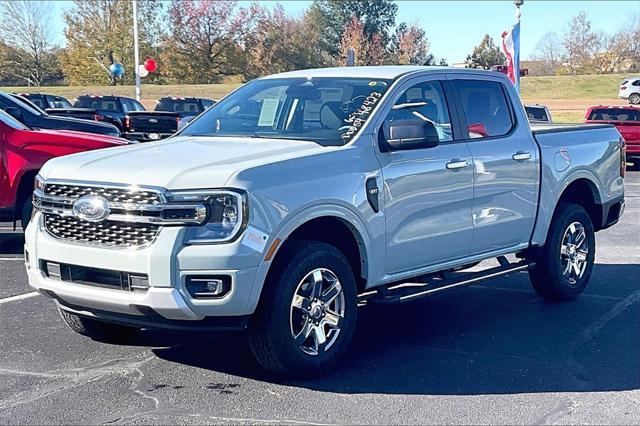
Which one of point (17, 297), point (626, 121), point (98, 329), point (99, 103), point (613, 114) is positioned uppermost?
point (99, 103)

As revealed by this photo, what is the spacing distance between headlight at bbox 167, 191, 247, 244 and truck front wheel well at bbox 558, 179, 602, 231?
406cm

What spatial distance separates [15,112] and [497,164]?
6.74 m

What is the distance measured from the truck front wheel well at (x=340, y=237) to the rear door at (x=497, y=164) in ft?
4.12

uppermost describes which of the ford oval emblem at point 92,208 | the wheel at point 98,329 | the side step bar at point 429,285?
the ford oval emblem at point 92,208

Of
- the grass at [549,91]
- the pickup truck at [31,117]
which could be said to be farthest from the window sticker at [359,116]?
the grass at [549,91]

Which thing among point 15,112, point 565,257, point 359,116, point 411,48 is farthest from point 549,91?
point 359,116

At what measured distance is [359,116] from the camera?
5.96 meters

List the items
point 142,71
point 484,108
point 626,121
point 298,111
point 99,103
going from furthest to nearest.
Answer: point 142,71 < point 99,103 < point 626,121 < point 484,108 < point 298,111

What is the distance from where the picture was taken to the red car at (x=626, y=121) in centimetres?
2242

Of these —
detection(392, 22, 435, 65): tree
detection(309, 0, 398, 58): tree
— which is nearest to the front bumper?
detection(392, 22, 435, 65): tree

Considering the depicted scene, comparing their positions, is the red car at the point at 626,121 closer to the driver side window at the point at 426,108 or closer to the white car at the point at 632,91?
the driver side window at the point at 426,108

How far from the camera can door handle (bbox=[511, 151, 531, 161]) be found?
7.00 meters

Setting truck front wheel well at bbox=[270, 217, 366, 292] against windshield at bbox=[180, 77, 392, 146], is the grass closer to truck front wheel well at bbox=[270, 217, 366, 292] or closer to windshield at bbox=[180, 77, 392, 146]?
windshield at bbox=[180, 77, 392, 146]

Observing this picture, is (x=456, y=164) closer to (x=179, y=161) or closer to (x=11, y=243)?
(x=179, y=161)
